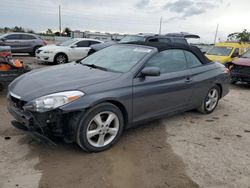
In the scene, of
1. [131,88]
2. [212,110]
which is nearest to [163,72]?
[131,88]

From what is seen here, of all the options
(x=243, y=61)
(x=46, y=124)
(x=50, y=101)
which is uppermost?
(x=243, y=61)

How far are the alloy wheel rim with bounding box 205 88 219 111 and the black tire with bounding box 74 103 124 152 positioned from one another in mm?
2575

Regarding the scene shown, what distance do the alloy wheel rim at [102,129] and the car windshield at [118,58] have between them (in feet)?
2.63

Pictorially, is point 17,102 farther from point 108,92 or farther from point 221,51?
point 221,51

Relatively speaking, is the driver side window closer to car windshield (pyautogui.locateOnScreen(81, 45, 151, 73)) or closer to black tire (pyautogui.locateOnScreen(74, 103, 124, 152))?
car windshield (pyautogui.locateOnScreen(81, 45, 151, 73))

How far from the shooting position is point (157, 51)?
4.26m

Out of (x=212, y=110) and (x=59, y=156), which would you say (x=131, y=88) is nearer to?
(x=59, y=156)

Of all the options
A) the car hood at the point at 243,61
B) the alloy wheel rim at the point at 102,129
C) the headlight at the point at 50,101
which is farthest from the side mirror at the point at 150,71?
the car hood at the point at 243,61

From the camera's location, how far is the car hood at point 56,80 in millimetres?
3273

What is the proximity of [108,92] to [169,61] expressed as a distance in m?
1.57

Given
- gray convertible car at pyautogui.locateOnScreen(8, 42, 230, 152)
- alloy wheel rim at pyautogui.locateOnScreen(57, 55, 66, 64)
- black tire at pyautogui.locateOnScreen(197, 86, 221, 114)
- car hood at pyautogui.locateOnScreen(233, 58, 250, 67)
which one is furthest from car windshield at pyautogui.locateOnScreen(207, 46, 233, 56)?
alloy wheel rim at pyautogui.locateOnScreen(57, 55, 66, 64)

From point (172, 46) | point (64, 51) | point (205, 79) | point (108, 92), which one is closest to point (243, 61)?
point (205, 79)

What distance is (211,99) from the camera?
18.0 ft

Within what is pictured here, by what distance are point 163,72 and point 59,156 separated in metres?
2.20
